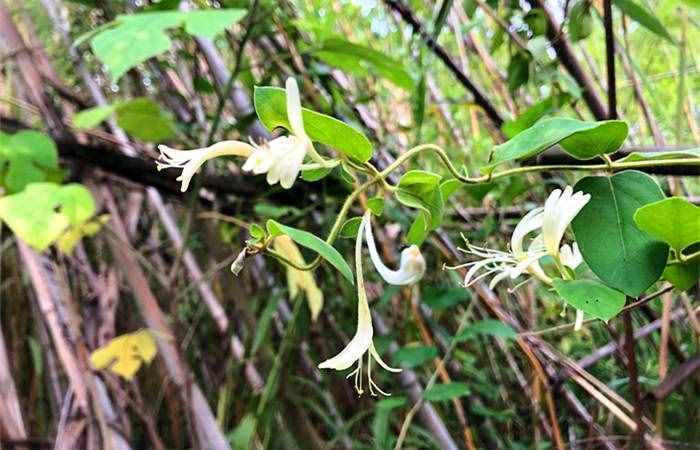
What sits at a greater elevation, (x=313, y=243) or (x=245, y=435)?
(x=313, y=243)

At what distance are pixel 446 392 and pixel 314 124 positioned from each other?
396 mm

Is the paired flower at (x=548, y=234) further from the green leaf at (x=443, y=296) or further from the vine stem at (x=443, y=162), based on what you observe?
the green leaf at (x=443, y=296)

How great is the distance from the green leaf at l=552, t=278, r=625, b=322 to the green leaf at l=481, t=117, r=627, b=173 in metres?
0.04

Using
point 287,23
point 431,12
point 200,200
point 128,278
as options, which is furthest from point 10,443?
point 431,12

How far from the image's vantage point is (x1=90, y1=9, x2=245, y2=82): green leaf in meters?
0.43

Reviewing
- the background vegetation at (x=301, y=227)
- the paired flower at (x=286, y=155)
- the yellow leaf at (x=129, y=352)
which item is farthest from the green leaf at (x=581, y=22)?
the yellow leaf at (x=129, y=352)

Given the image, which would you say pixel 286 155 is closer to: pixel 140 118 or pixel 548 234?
pixel 548 234

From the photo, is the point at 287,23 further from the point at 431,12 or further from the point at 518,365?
the point at 518,365

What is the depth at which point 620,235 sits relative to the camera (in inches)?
7.5

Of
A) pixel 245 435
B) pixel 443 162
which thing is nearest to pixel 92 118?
pixel 245 435

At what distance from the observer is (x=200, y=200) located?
0.79m

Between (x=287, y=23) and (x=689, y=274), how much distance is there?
0.55m

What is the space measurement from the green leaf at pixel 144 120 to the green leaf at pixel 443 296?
0.30 m

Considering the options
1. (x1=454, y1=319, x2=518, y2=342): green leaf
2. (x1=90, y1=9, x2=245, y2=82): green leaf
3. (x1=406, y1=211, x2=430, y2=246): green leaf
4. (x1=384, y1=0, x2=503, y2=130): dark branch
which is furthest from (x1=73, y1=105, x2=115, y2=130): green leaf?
(x1=406, y1=211, x2=430, y2=246): green leaf
